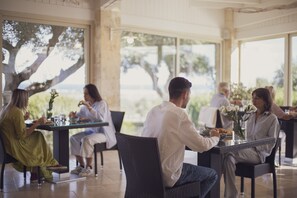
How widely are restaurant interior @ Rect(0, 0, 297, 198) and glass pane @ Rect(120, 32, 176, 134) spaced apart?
21 mm

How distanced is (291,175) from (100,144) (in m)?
2.68

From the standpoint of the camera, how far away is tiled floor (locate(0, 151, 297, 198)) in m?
4.31

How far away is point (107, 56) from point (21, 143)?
2908 millimetres

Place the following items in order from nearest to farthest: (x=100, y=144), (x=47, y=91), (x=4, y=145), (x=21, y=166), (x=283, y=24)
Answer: (x=4, y=145)
(x=21, y=166)
(x=100, y=144)
(x=47, y=91)
(x=283, y=24)

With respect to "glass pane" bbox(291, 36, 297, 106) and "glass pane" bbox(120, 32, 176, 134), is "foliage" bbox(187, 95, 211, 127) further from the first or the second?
"glass pane" bbox(291, 36, 297, 106)

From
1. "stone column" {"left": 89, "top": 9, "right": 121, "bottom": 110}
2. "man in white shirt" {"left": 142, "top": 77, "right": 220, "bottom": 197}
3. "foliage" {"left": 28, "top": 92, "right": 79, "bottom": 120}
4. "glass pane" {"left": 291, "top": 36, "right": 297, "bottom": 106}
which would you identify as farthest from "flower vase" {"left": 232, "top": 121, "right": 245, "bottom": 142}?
"glass pane" {"left": 291, "top": 36, "right": 297, "bottom": 106}

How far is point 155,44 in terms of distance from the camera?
8031 millimetres

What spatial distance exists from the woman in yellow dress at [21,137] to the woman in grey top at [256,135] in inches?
86.3

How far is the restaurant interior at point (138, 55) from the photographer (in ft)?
19.9

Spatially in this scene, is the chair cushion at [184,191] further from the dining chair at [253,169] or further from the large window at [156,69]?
the large window at [156,69]

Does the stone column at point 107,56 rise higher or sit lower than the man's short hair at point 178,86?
higher

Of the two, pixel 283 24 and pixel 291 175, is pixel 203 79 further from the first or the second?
pixel 291 175

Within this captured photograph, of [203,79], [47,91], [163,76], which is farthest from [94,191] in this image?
[203,79]

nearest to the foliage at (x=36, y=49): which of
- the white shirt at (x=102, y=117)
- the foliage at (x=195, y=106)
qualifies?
the white shirt at (x=102, y=117)
